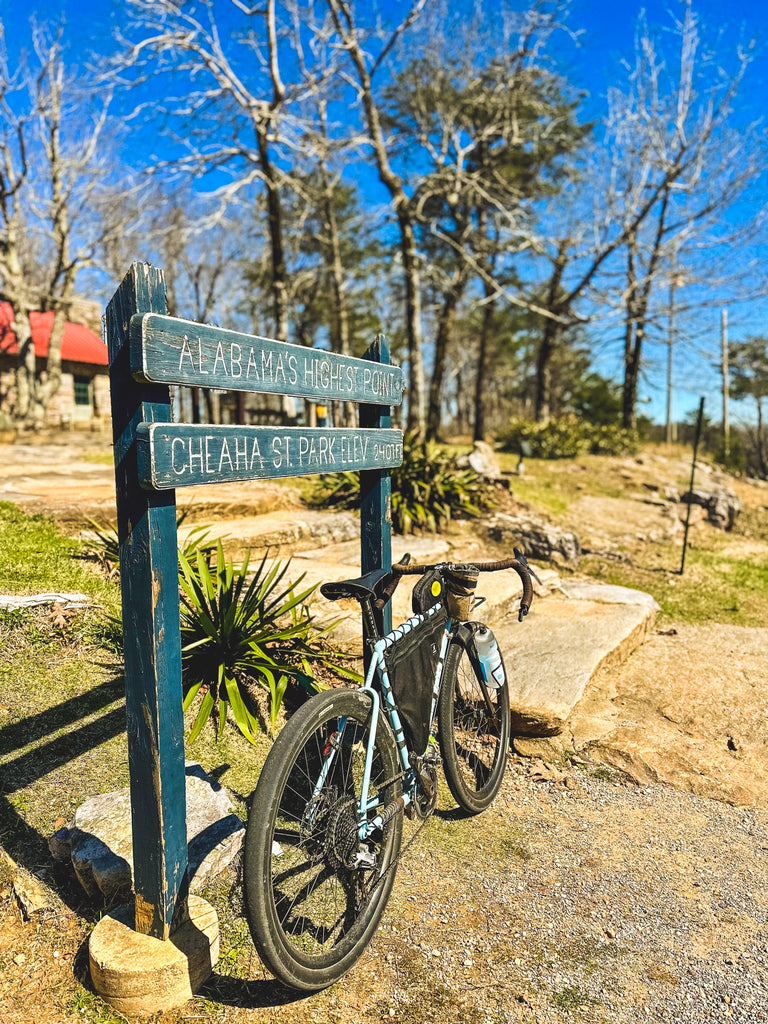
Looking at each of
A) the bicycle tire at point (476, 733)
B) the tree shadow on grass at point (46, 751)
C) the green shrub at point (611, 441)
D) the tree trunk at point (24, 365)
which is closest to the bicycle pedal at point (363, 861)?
the bicycle tire at point (476, 733)

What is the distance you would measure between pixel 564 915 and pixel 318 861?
96 centimetres

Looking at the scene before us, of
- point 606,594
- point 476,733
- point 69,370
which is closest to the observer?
point 476,733

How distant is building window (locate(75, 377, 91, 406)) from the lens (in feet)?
73.8

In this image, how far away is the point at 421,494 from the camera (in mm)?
6984

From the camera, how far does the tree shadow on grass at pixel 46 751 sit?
2115mm

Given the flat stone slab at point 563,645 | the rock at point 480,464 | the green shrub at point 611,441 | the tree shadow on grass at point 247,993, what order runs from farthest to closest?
the green shrub at point 611,441
the rock at point 480,464
the flat stone slab at point 563,645
the tree shadow on grass at point 247,993

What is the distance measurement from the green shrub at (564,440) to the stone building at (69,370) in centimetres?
1214

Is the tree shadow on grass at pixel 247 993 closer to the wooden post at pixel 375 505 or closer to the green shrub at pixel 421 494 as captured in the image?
the wooden post at pixel 375 505

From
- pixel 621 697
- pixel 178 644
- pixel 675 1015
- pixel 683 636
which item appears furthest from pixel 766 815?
pixel 178 644

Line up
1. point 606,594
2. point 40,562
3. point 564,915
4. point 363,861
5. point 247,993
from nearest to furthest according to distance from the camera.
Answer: point 247,993 → point 363,861 → point 564,915 → point 40,562 → point 606,594

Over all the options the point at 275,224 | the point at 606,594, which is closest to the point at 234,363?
the point at 606,594

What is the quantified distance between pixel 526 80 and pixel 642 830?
56.1 ft

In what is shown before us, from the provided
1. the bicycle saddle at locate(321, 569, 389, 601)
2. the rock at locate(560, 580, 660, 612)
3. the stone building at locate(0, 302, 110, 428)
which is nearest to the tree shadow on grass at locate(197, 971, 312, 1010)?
the bicycle saddle at locate(321, 569, 389, 601)

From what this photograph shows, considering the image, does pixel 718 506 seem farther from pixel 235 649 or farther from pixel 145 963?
pixel 145 963
